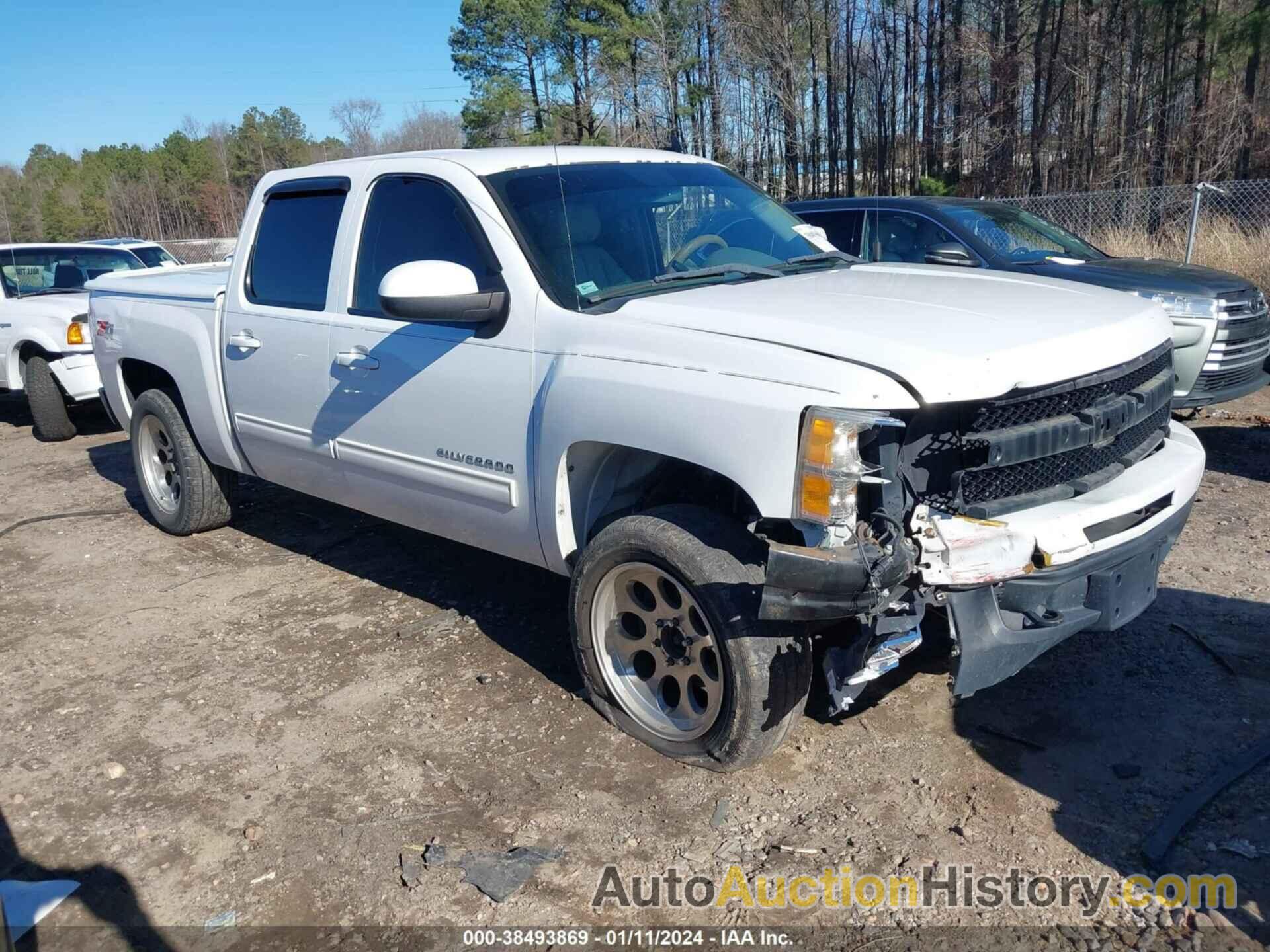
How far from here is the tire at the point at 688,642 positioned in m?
3.06

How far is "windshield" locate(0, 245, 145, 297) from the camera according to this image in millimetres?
9867

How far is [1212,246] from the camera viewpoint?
38.1 feet

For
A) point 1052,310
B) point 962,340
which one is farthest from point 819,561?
point 1052,310

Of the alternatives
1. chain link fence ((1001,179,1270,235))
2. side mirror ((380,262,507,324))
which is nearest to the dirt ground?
side mirror ((380,262,507,324))

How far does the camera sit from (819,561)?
268 cm

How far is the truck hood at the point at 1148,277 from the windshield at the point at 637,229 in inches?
141

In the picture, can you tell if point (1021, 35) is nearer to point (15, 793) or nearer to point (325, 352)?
point (325, 352)

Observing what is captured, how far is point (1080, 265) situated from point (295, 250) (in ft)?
18.8

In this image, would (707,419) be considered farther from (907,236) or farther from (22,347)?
(22,347)

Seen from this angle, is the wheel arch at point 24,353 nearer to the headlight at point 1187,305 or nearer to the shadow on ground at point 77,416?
the shadow on ground at point 77,416

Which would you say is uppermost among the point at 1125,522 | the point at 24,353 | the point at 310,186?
the point at 310,186

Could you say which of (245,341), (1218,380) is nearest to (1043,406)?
(245,341)

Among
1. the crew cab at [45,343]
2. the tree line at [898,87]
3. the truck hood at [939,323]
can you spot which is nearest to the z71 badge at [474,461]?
the truck hood at [939,323]

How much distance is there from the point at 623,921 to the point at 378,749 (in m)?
1.32
